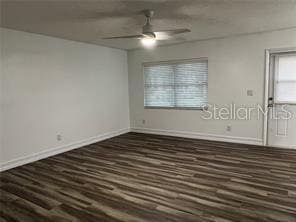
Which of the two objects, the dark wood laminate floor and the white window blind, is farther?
the white window blind

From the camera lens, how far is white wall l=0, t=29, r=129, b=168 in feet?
12.5

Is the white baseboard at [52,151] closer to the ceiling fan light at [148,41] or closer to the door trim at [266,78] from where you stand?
the ceiling fan light at [148,41]

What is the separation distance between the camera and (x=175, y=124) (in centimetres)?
584

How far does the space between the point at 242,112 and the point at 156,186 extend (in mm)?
2917

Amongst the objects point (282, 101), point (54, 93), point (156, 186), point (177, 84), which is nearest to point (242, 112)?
point (282, 101)

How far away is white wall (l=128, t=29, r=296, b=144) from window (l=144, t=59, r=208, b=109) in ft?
0.54

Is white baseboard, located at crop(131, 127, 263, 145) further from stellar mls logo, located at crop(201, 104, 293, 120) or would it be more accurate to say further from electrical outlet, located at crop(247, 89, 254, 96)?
electrical outlet, located at crop(247, 89, 254, 96)

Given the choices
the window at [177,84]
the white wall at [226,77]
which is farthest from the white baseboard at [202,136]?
the window at [177,84]

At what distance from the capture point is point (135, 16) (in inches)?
126

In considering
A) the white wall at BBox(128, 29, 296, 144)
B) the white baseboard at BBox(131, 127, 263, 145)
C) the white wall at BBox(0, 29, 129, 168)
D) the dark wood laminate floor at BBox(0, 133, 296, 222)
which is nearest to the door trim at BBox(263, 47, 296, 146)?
the white wall at BBox(128, 29, 296, 144)

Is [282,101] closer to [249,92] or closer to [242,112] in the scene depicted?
[249,92]

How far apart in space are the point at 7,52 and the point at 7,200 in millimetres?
2366

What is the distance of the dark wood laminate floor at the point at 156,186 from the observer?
7.98 feet

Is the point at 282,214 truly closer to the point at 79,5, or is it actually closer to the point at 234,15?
the point at 234,15
